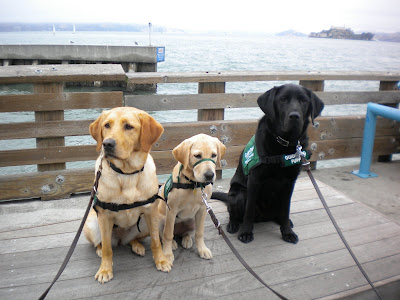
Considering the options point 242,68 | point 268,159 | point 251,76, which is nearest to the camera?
point 268,159

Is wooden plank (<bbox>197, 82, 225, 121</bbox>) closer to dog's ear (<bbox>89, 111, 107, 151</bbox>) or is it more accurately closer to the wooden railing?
the wooden railing

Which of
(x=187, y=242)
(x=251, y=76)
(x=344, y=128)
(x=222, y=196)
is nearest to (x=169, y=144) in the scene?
(x=222, y=196)

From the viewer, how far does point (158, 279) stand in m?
2.26

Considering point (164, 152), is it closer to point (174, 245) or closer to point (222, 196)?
point (222, 196)

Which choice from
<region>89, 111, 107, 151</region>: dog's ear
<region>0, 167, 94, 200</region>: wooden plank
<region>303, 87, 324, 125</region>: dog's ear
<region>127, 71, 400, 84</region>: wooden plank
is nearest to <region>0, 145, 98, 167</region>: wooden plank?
<region>0, 167, 94, 200</region>: wooden plank

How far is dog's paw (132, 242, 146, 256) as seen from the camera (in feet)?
8.29

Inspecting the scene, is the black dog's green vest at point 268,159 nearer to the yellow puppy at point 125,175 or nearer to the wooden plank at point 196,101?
the yellow puppy at point 125,175

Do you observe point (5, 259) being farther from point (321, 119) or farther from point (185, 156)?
point (321, 119)

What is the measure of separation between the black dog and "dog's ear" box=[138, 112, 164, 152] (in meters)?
0.92

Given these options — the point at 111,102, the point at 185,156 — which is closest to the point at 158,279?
the point at 185,156

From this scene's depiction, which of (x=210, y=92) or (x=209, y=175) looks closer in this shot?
(x=209, y=175)

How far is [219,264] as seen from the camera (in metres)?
2.46

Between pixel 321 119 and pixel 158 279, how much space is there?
11.8ft

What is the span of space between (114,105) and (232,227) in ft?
6.20
